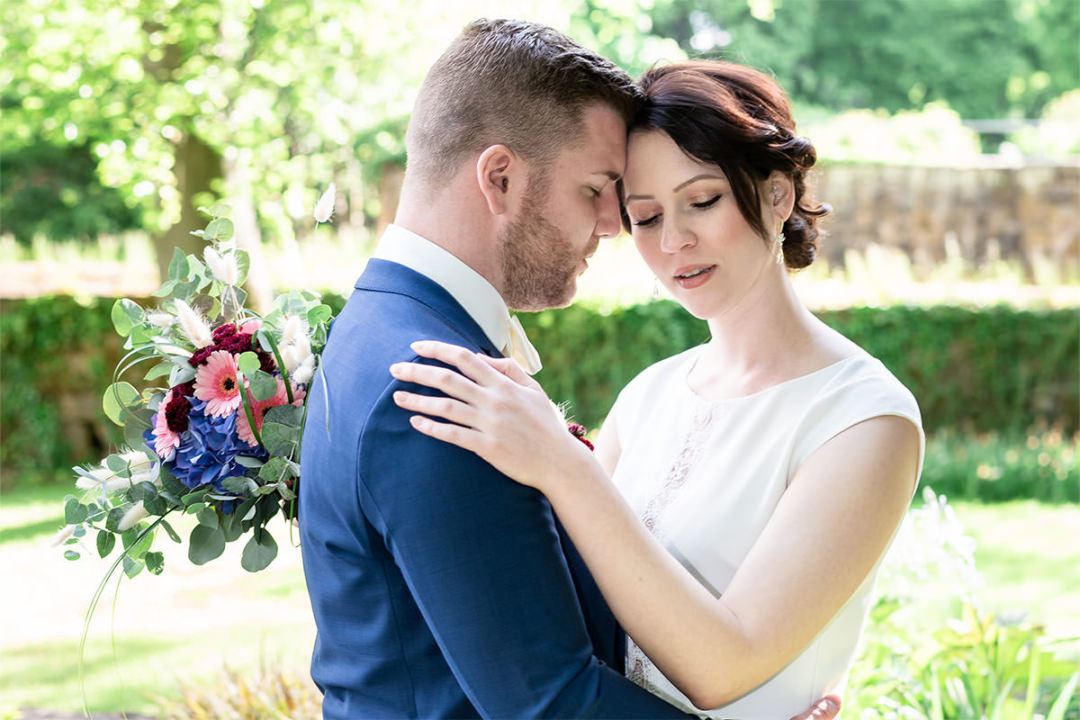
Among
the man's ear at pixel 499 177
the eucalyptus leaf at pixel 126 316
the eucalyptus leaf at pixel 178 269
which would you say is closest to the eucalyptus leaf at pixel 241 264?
the eucalyptus leaf at pixel 178 269

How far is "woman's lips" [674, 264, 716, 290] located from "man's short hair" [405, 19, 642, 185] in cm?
50

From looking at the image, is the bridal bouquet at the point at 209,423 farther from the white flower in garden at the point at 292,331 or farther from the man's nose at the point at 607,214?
the man's nose at the point at 607,214

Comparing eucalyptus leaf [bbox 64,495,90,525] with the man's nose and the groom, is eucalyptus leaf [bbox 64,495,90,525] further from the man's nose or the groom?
the man's nose

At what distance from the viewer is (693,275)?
2.55 meters

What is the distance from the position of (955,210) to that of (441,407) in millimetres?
14916

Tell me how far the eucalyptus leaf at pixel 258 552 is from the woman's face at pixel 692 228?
3.48ft

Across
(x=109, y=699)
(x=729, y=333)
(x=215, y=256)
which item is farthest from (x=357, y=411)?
(x=109, y=699)

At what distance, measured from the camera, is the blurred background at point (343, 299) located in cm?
458

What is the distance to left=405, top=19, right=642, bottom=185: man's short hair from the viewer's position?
206 centimetres

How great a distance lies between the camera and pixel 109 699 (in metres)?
5.68

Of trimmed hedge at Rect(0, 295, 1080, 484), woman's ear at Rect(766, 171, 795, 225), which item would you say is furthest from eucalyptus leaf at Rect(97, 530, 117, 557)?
trimmed hedge at Rect(0, 295, 1080, 484)

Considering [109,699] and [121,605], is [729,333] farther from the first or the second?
[121,605]

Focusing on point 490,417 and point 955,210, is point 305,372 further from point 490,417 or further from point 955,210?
point 955,210

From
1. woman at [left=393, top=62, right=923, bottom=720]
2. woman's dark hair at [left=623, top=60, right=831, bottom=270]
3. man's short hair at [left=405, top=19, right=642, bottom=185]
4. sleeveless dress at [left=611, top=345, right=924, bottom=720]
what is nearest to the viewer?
woman at [left=393, top=62, right=923, bottom=720]
